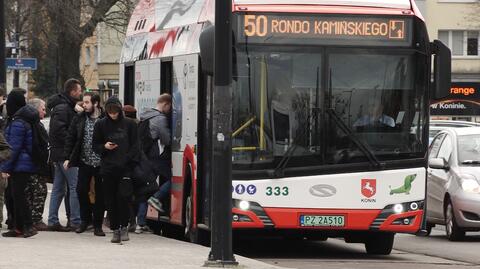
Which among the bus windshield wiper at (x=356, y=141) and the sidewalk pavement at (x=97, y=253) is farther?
the bus windshield wiper at (x=356, y=141)

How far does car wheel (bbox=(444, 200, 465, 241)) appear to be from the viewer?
57.7 ft

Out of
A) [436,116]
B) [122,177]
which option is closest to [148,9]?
[122,177]

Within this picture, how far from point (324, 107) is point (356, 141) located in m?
A: 0.52

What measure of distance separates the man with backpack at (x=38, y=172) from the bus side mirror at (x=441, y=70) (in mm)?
4605

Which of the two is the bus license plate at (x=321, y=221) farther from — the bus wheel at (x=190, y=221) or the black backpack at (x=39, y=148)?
the black backpack at (x=39, y=148)

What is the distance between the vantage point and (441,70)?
13.5m

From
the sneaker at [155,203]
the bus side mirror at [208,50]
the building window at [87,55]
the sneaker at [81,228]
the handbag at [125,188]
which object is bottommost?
the sneaker at [81,228]

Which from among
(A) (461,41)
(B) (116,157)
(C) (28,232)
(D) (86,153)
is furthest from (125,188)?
(A) (461,41)

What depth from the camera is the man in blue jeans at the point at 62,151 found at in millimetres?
15258

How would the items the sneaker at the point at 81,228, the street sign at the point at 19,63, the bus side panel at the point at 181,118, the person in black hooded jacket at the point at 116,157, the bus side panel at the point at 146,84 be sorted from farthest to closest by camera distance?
1. the street sign at the point at 19,63
2. the bus side panel at the point at 146,84
3. the sneaker at the point at 81,228
4. the bus side panel at the point at 181,118
5. the person in black hooded jacket at the point at 116,157

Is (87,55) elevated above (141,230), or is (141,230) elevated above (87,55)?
(87,55)

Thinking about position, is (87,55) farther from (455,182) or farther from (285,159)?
(285,159)

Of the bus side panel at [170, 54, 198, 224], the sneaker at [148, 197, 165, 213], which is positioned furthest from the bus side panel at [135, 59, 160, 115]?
the sneaker at [148, 197, 165, 213]

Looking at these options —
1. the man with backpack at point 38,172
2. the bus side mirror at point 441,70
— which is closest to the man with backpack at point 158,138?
the man with backpack at point 38,172
